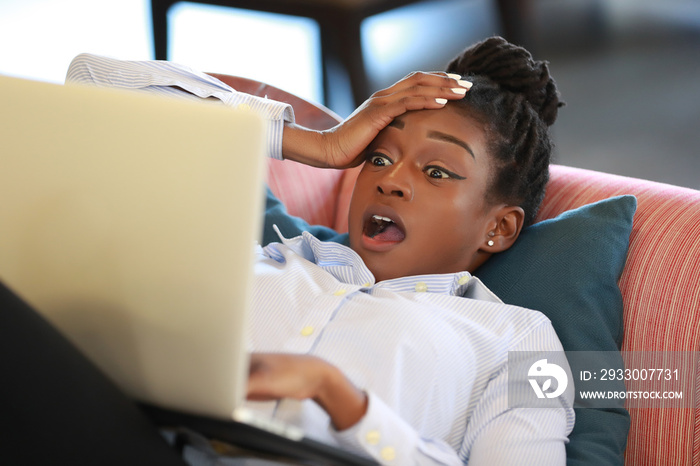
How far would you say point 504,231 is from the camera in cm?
127

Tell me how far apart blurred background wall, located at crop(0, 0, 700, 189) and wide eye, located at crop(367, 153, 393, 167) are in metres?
0.97

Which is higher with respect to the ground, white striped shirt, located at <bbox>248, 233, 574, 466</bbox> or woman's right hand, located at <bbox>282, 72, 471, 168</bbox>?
woman's right hand, located at <bbox>282, 72, 471, 168</bbox>

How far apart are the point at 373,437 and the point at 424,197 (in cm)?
52

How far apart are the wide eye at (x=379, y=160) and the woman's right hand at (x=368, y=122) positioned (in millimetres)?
27

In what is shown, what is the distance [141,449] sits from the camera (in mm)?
583

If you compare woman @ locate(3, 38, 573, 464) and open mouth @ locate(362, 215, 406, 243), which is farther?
open mouth @ locate(362, 215, 406, 243)

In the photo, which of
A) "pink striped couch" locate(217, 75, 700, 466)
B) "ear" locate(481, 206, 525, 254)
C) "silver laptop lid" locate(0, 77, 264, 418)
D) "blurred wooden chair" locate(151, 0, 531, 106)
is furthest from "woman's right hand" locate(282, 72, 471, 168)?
"blurred wooden chair" locate(151, 0, 531, 106)

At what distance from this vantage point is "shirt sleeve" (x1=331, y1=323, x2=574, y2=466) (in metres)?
0.76

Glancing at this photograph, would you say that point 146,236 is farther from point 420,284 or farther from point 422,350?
point 420,284

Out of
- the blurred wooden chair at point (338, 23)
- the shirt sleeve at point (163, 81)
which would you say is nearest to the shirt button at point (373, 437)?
the shirt sleeve at point (163, 81)

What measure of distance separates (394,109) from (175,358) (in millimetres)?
769

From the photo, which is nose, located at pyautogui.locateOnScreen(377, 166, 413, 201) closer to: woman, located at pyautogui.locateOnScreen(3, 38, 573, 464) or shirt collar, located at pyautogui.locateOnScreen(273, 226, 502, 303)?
woman, located at pyautogui.locateOnScreen(3, 38, 573, 464)
